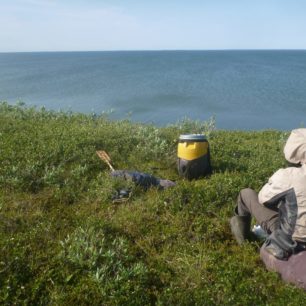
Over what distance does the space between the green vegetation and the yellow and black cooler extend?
0.31 metres

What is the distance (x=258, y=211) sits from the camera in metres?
5.99

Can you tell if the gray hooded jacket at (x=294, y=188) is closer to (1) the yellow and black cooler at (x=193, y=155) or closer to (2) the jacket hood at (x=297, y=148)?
(2) the jacket hood at (x=297, y=148)

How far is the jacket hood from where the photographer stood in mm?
5066

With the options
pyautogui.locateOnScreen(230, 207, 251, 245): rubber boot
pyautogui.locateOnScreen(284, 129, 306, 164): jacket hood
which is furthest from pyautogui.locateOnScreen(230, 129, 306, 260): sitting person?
pyautogui.locateOnScreen(230, 207, 251, 245): rubber boot

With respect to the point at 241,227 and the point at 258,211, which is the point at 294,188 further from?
the point at 241,227

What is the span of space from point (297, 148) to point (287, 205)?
0.76 m

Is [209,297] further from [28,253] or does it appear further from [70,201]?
[70,201]

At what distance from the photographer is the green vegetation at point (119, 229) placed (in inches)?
195

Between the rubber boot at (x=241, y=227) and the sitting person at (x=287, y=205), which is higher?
the sitting person at (x=287, y=205)

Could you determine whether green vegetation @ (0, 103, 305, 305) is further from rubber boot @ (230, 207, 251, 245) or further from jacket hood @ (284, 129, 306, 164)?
jacket hood @ (284, 129, 306, 164)

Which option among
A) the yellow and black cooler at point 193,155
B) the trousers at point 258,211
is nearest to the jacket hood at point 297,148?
the trousers at point 258,211

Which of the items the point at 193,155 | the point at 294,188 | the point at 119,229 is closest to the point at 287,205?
the point at 294,188

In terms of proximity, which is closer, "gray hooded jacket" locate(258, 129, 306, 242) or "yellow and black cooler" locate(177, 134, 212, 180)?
"gray hooded jacket" locate(258, 129, 306, 242)

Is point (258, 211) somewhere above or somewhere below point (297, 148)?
below
